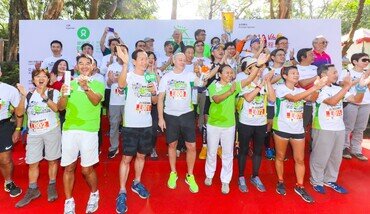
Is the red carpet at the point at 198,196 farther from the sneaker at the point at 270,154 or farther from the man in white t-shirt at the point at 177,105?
the man in white t-shirt at the point at 177,105

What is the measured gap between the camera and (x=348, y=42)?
9008 mm

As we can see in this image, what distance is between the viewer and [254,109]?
12.4ft

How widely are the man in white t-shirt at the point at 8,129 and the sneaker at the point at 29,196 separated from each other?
25cm

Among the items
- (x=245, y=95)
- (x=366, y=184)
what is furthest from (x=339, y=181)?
(x=245, y=95)

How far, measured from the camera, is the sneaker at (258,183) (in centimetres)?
387

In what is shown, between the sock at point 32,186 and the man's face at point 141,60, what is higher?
the man's face at point 141,60

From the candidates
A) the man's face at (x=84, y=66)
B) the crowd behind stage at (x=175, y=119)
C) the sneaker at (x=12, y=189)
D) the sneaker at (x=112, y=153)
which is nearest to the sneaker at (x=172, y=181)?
the crowd behind stage at (x=175, y=119)

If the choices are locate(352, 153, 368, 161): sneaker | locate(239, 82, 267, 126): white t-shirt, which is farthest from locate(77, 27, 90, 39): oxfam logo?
locate(352, 153, 368, 161): sneaker

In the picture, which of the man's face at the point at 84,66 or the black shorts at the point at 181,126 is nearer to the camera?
the man's face at the point at 84,66

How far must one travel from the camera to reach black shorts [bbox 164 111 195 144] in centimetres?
378

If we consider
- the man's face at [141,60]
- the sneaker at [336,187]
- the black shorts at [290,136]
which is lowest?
the sneaker at [336,187]

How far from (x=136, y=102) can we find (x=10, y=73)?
734 centimetres

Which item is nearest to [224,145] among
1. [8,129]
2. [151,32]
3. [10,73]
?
[8,129]

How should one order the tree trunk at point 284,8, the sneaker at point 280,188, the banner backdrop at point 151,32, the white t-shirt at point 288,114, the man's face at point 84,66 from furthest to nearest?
1. the tree trunk at point 284,8
2. the banner backdrop at point 151,32
3. the sneaker at point 280,188
4. the white t-shirt at point 288,114
5. the man's face at point 84,66
